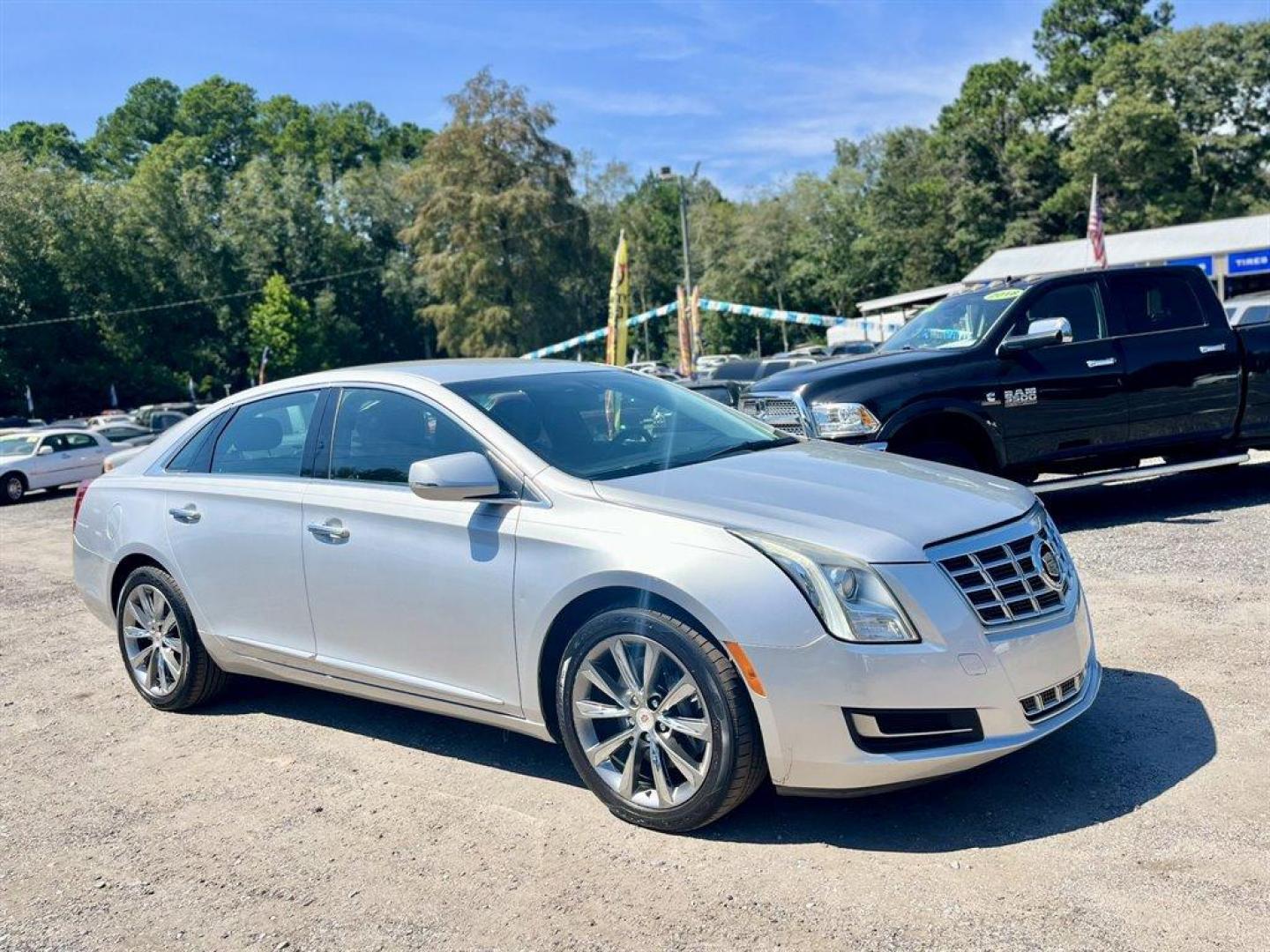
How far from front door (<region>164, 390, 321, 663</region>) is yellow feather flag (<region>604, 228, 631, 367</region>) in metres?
13.6

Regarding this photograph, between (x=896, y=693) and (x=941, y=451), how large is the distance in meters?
5.12

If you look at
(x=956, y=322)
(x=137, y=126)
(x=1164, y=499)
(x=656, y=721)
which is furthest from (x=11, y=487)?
(x=137, y=126)

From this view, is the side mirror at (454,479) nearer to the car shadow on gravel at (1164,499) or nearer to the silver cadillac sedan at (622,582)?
the silver cadillac sedan at (622,582)

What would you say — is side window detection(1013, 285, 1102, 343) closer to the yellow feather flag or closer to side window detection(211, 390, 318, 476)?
side window detection(211, 390, 318, 476)

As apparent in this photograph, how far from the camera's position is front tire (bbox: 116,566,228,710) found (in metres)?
5.38

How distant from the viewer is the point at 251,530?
4.96 meters

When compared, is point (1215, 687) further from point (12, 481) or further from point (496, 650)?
point (12, 481)

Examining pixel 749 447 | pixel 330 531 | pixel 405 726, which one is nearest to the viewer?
pixel 330 531

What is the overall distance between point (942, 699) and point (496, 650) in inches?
62.8

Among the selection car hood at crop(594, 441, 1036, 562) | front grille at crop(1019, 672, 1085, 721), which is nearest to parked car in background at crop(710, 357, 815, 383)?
car hood at crop(594, 441, 1036, 562)

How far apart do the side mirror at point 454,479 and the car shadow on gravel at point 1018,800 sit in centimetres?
145

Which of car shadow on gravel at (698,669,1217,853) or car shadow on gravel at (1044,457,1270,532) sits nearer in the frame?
car shadow on gravel at (698,669,1217,853)

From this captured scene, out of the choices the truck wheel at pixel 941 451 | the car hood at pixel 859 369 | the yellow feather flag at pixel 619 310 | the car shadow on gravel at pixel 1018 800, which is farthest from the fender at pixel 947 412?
the yellow feather flag at pixel 619 310

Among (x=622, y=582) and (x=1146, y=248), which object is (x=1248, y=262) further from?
(x=622, y=582)
